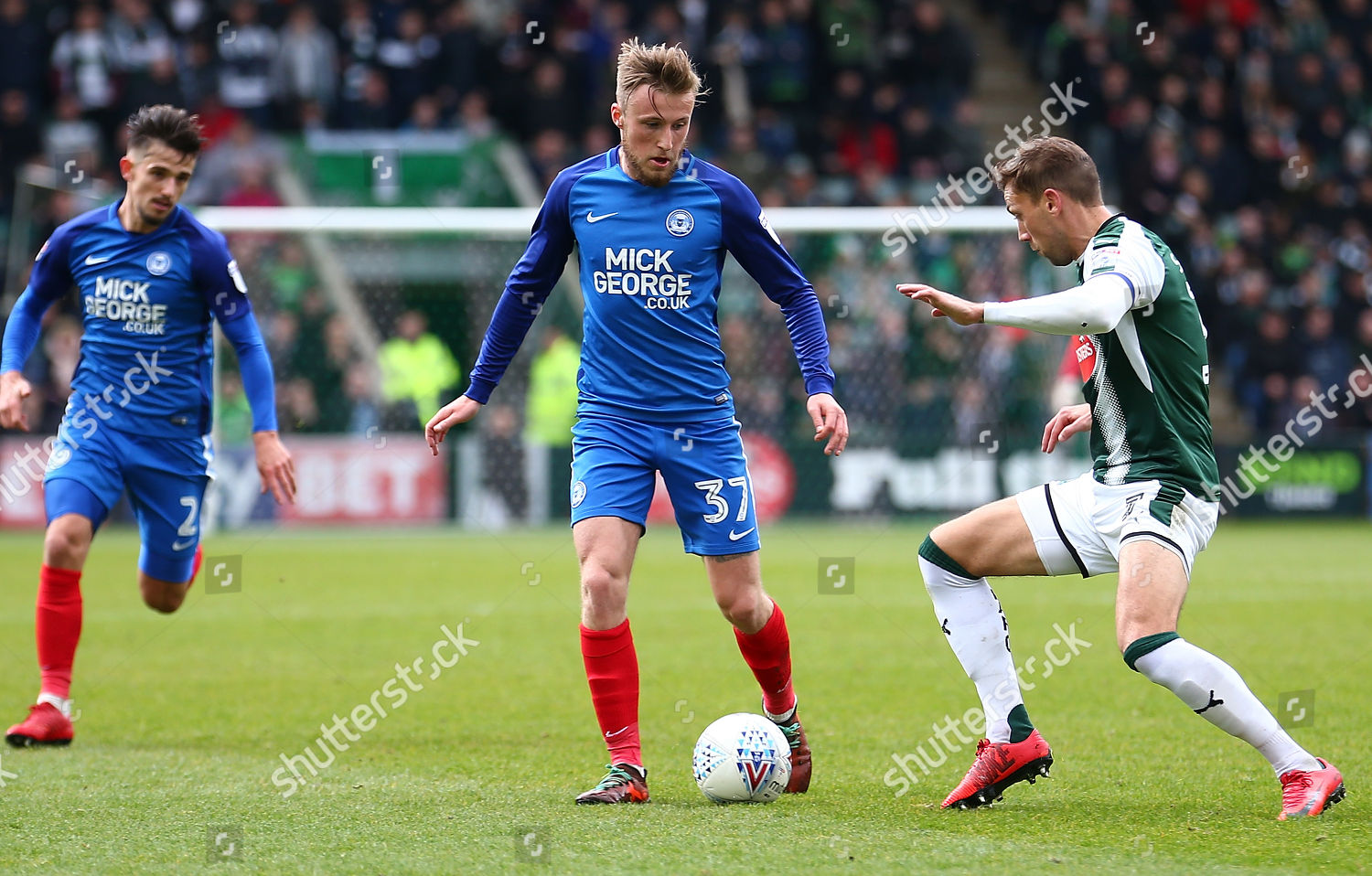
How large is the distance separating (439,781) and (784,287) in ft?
6.80

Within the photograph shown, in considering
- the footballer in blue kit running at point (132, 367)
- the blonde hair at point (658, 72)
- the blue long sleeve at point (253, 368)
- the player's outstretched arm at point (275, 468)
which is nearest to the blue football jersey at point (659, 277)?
the blonde hair at point (658, 72)

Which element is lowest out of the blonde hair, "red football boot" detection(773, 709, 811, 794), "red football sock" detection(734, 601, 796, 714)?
"red football boot" detection(773, 709, 811, 794)

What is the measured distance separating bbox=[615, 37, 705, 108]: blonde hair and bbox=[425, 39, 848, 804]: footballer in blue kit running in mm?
17

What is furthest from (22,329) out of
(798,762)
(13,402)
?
(798,762)

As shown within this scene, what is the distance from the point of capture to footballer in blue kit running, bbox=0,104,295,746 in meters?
6.50

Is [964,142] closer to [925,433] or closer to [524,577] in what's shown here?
[925,433]

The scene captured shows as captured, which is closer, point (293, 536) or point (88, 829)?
point (88, 829)

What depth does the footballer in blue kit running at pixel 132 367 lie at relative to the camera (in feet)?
21.3

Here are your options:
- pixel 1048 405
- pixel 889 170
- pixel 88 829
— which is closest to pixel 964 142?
pixel 889 170

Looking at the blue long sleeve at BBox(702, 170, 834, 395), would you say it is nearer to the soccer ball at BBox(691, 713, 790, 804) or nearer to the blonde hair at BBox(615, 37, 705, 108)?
the blonde hair at BBox(615, 37, 705, 108)

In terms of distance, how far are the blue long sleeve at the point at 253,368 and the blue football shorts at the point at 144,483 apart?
0.42 m

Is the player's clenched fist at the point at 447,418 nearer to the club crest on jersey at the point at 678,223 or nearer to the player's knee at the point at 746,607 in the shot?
Answer: the club crest on jersey at the point at 678,223

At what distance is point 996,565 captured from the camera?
5.06 meters

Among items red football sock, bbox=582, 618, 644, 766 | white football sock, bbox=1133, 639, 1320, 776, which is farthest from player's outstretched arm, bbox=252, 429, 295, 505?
white football sock, bbox=1133, 639, 1320, 776
